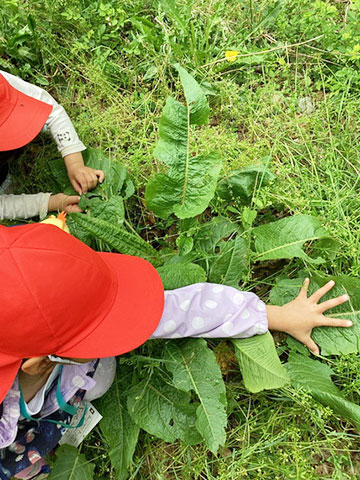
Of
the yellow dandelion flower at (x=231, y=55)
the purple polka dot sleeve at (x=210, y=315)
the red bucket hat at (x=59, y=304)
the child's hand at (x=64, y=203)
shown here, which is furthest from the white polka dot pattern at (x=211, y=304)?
the yellow dandelion flower at (x=231, y=55)

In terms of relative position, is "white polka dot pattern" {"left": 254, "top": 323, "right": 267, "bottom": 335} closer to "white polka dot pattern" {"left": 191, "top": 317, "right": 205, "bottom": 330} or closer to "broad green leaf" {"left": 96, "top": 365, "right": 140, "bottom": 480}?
"white polka dot pattern" {"left": 191, "top": 317, "right": 205, "bottom": 330}

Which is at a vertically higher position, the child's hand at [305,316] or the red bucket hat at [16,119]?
the red bucket hat at [16,119]

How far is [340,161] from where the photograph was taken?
1.81 meters

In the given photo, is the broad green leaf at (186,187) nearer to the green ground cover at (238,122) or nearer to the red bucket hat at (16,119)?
the green ground cover at (238,122)

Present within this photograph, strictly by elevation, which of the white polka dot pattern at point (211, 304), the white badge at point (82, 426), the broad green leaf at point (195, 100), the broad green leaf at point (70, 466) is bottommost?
the broad green leaf at point (70, 466)

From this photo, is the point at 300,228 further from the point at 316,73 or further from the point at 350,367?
the point at 316,73

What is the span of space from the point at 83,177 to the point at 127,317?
0.82 m

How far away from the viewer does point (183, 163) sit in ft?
5.36


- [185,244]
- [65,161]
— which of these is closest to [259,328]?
[185,244]

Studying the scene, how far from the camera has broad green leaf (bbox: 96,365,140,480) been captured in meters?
1.60

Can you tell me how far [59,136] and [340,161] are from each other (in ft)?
4.02

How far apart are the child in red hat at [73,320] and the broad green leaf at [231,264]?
9cm

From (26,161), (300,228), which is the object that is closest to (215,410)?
(300,228)

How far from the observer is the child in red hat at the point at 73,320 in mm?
1094
